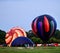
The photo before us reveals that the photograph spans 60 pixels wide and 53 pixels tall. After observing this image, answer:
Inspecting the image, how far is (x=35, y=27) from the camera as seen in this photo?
4978cm

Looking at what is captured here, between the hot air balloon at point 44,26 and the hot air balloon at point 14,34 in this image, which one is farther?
the hot air balloon at point 14,34

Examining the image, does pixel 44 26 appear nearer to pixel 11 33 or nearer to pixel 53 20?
pixel 53 20

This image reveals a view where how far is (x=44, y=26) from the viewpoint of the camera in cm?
4984

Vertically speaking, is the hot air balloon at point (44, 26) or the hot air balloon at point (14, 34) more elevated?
the hot air balloon at point (44, 26)

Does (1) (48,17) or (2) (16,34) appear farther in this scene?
(2) (16,34)

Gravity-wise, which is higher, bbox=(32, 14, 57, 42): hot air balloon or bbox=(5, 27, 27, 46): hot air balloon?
bbox=(32, 14, 57, 42): hot air balloon

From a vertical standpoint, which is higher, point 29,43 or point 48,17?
point 48,17

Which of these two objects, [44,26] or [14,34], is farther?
[14,34]

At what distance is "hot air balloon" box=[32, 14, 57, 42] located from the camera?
49.3 metres

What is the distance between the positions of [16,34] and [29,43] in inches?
374

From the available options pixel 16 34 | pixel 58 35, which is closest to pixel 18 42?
A: pixel 16 34

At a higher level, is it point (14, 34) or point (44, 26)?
point (44, 26)

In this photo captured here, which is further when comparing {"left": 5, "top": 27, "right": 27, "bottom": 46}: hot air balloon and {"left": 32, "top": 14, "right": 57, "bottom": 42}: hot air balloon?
{"left": 5, "top": 27, "right": 27, "bottom": 46}: hot air balloon

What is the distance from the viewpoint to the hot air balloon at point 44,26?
4931cm
